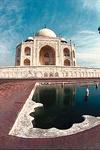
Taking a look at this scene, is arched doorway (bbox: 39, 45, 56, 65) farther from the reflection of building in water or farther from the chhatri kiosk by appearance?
the reflection of building in water

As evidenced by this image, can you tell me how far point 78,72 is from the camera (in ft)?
125

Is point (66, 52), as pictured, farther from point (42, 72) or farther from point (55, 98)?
point (55, 98)

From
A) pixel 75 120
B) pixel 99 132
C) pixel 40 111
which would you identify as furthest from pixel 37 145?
pixel 40 111

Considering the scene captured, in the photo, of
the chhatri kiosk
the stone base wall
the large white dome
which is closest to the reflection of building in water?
the stone base wall

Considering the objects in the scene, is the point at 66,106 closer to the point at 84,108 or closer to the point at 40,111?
the point at 84,108

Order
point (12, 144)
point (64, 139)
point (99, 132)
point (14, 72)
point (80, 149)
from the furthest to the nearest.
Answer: point (14, 72) < point (99, 132) < point (64, 139) < point (12, 144) < point (80, 149)

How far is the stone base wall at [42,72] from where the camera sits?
3575 centimetres

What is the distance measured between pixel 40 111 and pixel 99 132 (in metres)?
5.02

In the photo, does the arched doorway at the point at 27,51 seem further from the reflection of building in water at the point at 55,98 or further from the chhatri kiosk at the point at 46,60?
the reflection of building in water at the point at 55,98

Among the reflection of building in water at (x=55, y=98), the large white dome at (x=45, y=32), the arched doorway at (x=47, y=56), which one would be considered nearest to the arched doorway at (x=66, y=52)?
the arched doorway at (x=47, y=56)

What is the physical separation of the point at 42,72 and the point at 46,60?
32.8 feet

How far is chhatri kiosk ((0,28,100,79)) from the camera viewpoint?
3622cm

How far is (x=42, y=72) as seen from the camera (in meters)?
36.6

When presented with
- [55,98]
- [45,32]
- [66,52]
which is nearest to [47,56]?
[66,52]
